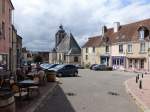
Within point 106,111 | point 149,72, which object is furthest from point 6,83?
point 149,72

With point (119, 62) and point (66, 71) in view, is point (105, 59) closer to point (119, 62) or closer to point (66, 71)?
point (119, 62)

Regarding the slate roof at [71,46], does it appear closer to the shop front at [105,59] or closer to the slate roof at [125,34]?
the slate roof at [125,34]

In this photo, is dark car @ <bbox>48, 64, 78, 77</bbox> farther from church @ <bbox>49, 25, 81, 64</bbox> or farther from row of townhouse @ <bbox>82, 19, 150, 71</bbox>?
church @ <bbox>49, 25, 81, 64</bbox>

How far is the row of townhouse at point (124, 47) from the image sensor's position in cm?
5660

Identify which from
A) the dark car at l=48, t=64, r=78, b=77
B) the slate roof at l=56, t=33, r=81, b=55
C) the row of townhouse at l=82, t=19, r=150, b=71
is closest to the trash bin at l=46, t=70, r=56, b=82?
the dark car at l=48, t=64, r=78, b=77

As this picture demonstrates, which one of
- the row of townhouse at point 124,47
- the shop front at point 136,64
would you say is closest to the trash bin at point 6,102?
the row of townhouse at point 124,47

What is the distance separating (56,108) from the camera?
45.0ft

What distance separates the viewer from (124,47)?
6272cm

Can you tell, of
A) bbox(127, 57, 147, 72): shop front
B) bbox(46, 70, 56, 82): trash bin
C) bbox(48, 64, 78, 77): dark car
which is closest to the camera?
bbox(46, 70, 56, 82): trash bin

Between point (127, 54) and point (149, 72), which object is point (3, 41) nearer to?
point (149, 72)

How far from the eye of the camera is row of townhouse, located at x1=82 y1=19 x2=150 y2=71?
186 feet

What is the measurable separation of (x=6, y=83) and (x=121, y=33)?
52.9 meters

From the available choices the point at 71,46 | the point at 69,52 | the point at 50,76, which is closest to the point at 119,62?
the point at 69,52

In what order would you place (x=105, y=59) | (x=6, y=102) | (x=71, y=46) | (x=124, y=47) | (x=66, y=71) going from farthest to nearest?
(x=71, y=46) < (x=105, y=59) < (x=124, y=47) < (x=66, y=71) < (x=6, y=102)
